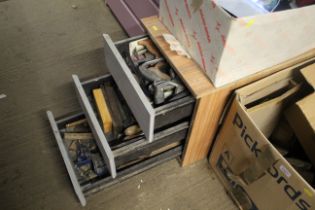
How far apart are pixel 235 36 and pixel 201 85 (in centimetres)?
22

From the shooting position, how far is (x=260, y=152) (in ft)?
3.01

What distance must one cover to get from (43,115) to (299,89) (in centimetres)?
124

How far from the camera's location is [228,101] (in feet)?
3.44

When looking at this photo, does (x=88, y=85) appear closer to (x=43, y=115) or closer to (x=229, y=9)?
(x=43, y=115)

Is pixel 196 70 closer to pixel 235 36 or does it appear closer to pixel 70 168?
pixel 235 36

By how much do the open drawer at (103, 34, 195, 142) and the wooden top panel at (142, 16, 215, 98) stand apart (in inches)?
2.4

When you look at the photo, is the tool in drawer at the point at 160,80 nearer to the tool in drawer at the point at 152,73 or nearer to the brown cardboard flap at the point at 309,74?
the tool in drawer at the point at 152,73

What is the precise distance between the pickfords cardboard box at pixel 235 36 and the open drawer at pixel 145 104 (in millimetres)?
155

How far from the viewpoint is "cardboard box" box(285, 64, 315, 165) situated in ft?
3.14

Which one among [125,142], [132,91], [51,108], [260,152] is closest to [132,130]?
[125,142]

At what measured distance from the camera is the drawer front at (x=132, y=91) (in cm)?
95

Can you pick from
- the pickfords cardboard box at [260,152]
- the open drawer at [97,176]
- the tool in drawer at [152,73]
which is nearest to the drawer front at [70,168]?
the open drawer at [97,176]

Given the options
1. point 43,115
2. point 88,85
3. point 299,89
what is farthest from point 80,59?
point 299,89

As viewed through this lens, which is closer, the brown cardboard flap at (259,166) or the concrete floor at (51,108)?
the brown cardboard flap at (259,166)
